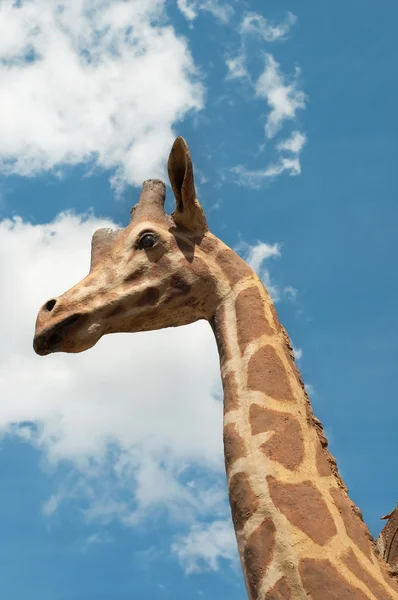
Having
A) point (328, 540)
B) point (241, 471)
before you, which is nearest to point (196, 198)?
point (241, 471)

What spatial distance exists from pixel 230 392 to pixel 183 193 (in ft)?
A: 5.13

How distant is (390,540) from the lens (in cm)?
477

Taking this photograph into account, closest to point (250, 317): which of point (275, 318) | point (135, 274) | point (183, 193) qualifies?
point (275, 318)

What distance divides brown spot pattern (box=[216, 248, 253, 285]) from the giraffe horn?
23.9 inches

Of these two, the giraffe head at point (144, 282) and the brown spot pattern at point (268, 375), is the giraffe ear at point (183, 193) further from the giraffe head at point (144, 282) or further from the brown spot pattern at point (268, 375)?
the brown spot pattern at point (268, 375)

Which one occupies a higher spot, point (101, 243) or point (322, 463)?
point (101, 243)

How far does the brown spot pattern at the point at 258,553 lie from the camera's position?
376cm

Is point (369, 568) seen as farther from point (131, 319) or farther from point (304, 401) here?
point (131, 319)

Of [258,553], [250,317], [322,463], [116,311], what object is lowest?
[258,553]

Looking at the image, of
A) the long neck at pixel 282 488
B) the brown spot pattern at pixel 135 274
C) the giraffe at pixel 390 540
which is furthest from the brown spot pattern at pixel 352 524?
the brown spot pattern at pixel 135 274

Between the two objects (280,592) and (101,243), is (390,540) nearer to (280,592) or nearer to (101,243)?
(280,592)

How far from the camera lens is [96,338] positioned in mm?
4934

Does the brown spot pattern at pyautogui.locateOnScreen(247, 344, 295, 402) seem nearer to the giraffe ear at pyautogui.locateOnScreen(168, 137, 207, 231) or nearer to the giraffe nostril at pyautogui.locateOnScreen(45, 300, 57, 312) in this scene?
the giraffe ear at pyautogui.locateOnScreen(168, 137, 207, 231)

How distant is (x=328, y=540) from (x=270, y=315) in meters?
1.56
